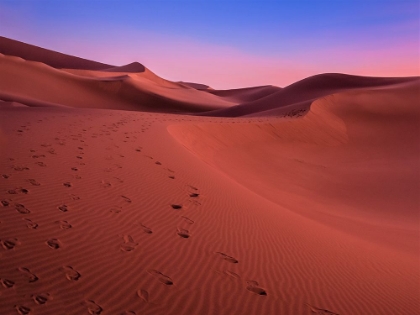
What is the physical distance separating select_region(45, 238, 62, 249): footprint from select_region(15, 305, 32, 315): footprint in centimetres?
87

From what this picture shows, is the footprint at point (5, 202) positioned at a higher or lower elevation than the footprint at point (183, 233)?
higher

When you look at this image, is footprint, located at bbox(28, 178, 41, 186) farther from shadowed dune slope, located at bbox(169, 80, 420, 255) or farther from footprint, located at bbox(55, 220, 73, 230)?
shadowed dune slope, located at bbox(169, 80, 420, 255)

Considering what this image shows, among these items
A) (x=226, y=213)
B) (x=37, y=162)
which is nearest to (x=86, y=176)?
(x=37, y=162)

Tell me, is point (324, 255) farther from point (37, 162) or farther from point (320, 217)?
point (37, 162)

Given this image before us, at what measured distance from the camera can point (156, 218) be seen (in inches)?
198

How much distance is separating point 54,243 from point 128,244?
77cm

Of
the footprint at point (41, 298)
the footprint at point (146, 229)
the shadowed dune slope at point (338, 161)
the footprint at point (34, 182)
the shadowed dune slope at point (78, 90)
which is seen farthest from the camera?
the shadowed dune slope at point (78, 90)

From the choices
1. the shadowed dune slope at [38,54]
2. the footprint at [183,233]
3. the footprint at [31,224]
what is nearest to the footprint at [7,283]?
the footprint at [31,224]

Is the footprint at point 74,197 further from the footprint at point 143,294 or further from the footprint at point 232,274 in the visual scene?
the footprint at point 232,274

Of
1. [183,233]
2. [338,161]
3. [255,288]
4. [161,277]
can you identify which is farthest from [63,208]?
[338,161]

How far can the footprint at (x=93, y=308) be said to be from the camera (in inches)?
121

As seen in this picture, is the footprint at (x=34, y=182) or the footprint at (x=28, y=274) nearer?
the footprint at (x=28, y=274)

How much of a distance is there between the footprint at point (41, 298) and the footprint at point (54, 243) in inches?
28.8

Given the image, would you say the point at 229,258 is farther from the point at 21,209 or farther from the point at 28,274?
the point at 21,209
